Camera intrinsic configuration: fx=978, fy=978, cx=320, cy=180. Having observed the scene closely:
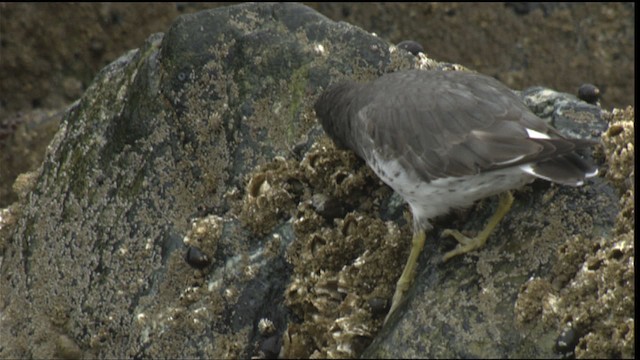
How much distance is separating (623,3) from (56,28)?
643 centimetres

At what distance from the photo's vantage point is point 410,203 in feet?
17.7

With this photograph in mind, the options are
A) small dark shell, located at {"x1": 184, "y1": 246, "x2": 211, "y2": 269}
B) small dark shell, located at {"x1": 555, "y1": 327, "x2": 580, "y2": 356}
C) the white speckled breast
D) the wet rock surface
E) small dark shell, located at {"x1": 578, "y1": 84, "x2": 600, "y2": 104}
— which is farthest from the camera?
small dark shell, located at {"x1": 578, "y1": 84, "x2": 600, "y2": 104}

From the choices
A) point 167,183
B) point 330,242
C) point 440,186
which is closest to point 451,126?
point 440,186

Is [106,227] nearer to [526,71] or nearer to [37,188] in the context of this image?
[37,188]

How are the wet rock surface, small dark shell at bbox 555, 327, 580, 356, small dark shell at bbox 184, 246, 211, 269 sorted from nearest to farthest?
1. small dark shell at bbox 555, 327, 580, 356
2. the wet rock surface
3. small dark shell at bbox 184, 246, 211, 269

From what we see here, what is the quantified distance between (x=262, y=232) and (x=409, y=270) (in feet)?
3.51

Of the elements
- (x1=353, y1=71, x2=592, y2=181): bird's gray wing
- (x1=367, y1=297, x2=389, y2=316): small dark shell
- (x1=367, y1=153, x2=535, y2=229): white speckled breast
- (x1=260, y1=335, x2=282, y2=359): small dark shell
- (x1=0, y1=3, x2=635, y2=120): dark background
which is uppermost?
(x1=353, y1=71, x2=592, y2=181): bird's gray wing

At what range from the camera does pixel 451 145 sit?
16.9 feet

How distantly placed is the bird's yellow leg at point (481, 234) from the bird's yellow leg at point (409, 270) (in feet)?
0.55

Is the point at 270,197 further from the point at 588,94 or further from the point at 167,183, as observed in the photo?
the point at 588,94

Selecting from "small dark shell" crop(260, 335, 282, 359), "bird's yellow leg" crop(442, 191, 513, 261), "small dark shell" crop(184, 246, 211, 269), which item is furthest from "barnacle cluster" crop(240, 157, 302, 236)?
"bird's yellow leg" crop(442, 191, 513, 261)

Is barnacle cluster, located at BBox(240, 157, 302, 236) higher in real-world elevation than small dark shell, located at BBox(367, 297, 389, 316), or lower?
higher

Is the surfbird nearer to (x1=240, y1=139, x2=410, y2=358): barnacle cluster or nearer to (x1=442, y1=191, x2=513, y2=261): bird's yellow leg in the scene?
(x1=442, y1=191, x2=513, y2=261): bird's yellow leg

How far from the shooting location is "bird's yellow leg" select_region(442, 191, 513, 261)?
5.06m
